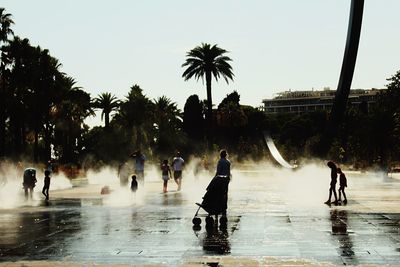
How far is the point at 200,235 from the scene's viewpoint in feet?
40.1

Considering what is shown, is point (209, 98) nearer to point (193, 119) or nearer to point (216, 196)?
point (216, 196)

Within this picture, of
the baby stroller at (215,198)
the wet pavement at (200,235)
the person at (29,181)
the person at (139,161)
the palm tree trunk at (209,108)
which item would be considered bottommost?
the wet pavement at (200,235)

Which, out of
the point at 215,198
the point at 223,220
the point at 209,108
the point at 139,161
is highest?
the point at 209,108

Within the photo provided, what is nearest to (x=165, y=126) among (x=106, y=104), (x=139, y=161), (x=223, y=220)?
(x=106, y=104)

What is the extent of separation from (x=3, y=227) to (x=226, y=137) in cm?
11027

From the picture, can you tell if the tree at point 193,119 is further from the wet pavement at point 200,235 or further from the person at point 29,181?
the wet pavement at point 200,235

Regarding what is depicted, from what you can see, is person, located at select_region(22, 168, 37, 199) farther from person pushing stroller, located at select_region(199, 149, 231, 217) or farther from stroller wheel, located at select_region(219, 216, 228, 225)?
person pushing stroller, located at select_region(199, 149, 231, 217)

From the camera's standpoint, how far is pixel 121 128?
79062mm

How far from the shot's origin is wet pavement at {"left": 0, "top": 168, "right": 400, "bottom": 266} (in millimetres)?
9508

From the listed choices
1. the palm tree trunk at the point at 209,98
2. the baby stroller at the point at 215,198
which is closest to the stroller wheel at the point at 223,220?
the baby stroller at the point at 215,198

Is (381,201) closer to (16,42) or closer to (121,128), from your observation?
(16,42)

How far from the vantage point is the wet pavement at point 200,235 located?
951cm

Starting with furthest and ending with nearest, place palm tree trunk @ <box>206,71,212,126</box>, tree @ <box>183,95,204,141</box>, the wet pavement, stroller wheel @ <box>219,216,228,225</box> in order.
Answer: tree @ <box>183,95,204,141</box>, palm tree trunk @ <box>206,71,212,126</box>, stroller wheel @ <box>219,216,228,225</box>, the wet pavement

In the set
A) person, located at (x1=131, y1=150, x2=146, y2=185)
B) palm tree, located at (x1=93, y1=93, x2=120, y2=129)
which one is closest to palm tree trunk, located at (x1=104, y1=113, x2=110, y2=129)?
palm tree, located at (x1=93, y1=93, x2=120, y2=129)
